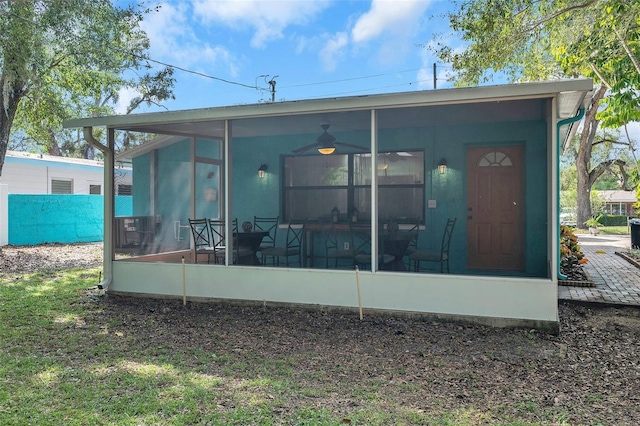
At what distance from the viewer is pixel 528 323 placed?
431 cm

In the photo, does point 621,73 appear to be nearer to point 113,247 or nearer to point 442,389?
point 442,389

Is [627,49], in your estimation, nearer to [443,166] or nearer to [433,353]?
[443,166]

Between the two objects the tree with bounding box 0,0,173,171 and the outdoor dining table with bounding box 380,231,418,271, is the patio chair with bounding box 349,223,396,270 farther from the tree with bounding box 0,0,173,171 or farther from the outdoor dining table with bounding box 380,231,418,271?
the tree with bounding box 0,0,173,171

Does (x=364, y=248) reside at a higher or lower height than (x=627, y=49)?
lower

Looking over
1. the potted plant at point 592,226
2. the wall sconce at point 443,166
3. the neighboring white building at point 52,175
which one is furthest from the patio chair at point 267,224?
the potted plant at point 592,226

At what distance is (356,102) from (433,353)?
2.52 m

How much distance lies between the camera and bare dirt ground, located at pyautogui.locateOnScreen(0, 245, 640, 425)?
2.86 m

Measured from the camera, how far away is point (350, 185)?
701 cm

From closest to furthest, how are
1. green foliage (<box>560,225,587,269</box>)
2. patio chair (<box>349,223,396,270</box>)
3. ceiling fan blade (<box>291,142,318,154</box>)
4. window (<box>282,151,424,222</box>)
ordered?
patio chair (<box>349,223,396,270</box>) → window (<box>282,151,424,222</box>) → ceiling fan blade (<box>291,142,318,154</box>) → green foliage (<box>560,225,587,269</box>)

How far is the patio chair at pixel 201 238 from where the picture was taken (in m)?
6.11

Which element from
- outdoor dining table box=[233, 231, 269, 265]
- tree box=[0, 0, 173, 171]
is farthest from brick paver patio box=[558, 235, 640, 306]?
tree box=[0, 0, 173, 171]

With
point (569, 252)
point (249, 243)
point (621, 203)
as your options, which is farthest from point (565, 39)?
point (621, 203)

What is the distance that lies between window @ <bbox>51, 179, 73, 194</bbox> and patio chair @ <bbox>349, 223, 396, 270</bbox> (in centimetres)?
1163

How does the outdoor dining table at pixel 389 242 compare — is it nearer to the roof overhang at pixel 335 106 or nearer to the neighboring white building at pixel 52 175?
the roof overhang at pixel 335 106
